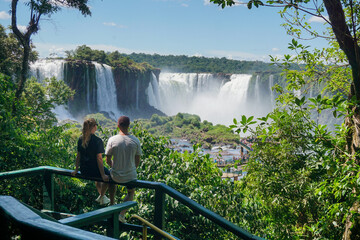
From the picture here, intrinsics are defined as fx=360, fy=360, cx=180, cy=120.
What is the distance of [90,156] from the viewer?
3242mm

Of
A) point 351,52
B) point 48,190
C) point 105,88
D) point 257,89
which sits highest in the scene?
point 351,52

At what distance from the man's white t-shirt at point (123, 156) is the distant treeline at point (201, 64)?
91913 mm

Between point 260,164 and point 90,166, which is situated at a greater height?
point 90,166

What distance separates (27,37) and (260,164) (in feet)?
40.6

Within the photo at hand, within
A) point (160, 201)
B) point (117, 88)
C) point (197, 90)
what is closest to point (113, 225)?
point (160, 201)

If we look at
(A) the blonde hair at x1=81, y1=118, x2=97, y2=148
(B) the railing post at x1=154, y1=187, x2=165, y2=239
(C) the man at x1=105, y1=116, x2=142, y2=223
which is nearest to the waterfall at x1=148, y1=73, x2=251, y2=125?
(A) the blonde hair at x1=81, y1=118, x2=97, y2=148

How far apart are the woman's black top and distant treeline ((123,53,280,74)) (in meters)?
91.8

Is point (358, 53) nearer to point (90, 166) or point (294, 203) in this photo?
point (90, 166)

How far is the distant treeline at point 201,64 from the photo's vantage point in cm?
9757

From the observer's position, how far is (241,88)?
216ft

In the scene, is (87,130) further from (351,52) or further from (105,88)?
(105,88)

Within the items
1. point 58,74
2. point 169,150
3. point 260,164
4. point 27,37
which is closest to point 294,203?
point 260,164

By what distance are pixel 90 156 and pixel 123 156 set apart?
11.9 inches

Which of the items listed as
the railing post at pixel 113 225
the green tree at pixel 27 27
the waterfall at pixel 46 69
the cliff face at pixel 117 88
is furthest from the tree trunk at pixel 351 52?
the cliff face at pixel 117 88
